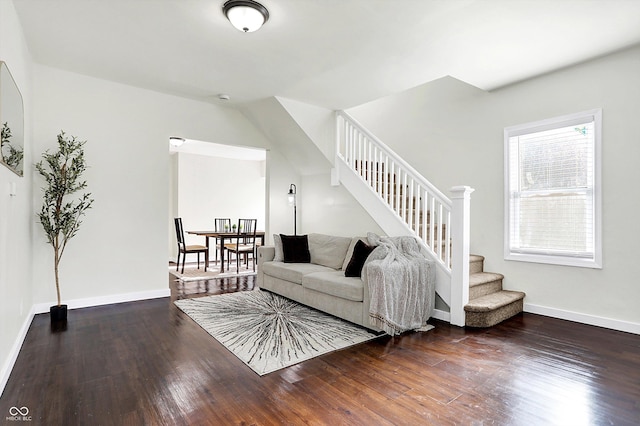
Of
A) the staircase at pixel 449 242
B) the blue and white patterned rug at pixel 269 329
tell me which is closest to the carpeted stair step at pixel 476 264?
the staircase at pixel 449 242

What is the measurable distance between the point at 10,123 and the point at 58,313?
218 centimetres

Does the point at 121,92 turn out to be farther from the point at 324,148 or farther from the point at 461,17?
the point at 461,17

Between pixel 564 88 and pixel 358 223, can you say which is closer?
pixel 564 88

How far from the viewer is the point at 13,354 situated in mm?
2580

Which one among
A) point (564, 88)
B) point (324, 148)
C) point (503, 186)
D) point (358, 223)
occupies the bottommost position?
point (358, 223)

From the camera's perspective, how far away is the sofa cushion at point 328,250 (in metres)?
4.49

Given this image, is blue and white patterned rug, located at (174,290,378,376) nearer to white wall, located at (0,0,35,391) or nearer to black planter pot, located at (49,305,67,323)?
black planter pot, located at (49,305,67,323)

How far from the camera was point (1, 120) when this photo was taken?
2.13 m

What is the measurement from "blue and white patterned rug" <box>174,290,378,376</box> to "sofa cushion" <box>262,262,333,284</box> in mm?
314

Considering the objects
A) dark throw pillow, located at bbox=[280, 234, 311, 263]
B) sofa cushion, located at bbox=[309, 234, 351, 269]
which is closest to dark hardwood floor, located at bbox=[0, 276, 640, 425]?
sofa cushion, located at bbox=[309, 234, 351, 269]

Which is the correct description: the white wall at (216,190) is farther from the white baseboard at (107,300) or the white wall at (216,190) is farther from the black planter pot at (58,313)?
the black planter pot at (58,313)

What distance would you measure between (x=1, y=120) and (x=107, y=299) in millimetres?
2821

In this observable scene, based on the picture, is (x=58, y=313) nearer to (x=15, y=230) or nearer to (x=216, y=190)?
(x=15, y=230)

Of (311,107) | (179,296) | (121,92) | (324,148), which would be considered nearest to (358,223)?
(324,148)
